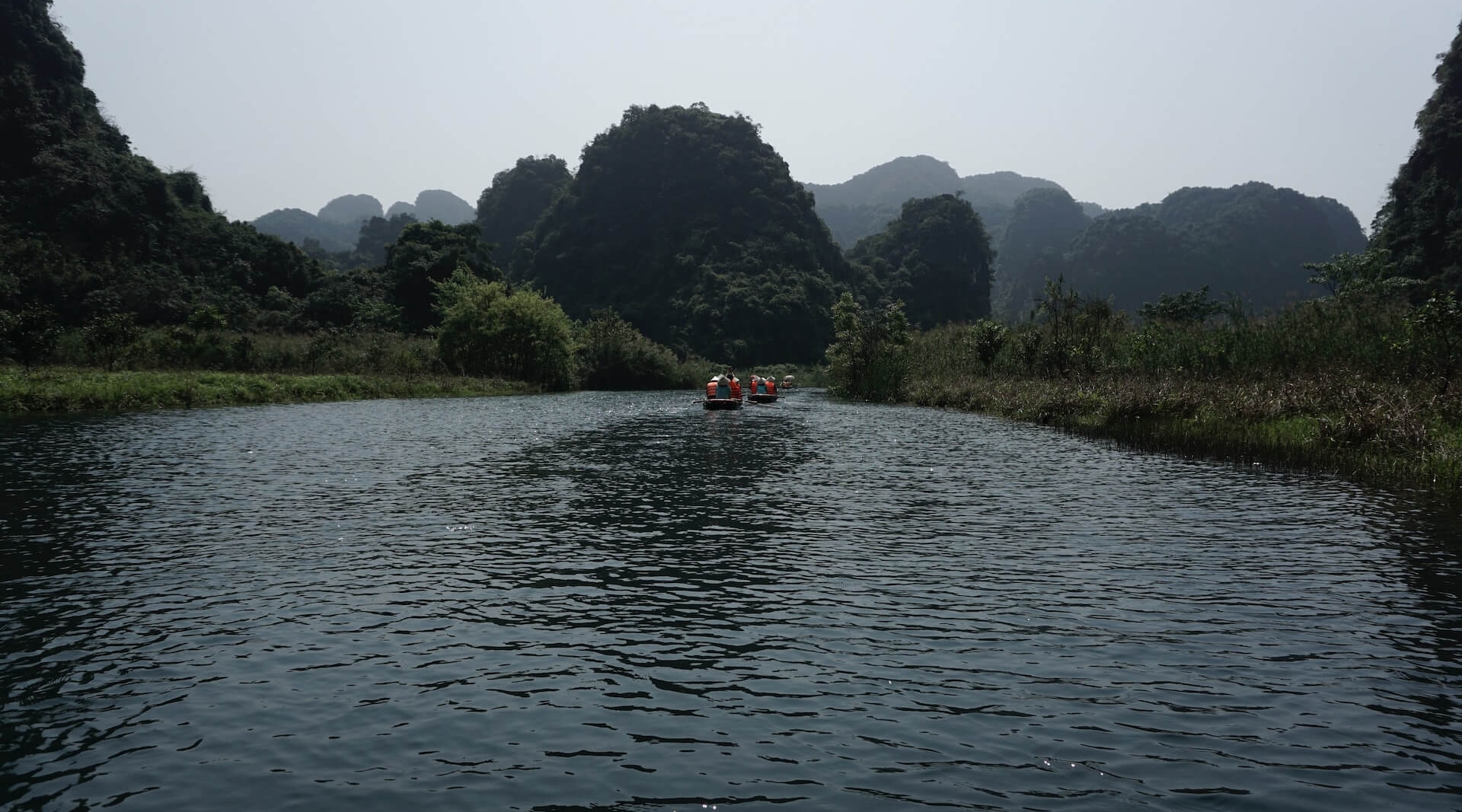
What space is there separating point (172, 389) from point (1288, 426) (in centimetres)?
5146

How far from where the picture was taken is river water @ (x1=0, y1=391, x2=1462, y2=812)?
709 cm

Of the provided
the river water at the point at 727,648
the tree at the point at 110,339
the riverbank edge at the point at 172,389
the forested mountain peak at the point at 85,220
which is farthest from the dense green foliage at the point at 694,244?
the river water at the point at 727,648

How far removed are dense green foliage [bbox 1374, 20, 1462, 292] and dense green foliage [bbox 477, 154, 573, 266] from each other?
140463 millimetres

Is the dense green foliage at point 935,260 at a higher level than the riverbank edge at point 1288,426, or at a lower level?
higher

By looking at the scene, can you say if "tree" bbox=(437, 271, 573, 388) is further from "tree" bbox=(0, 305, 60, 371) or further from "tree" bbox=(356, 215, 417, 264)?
"tree" bbox=(356, 215, 417, 264)

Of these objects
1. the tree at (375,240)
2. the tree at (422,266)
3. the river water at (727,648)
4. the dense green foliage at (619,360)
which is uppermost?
the tree at (375,240)

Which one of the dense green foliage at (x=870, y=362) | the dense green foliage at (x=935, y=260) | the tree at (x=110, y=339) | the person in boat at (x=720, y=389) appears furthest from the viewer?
the dense green foliage at (x=935, y=260)

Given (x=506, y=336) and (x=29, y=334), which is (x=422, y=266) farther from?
(x=29, y=334)

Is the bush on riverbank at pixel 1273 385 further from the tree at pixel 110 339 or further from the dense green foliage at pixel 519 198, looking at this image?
the dense green foliage at pixel 519 198

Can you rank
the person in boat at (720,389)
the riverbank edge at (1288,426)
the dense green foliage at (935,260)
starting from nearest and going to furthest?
the riverbank edge at (1288,426), the person in boat at (720,389), the dense green foliage at (935,260)

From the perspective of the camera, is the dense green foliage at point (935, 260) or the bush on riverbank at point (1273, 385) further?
the dense green foliage at point (935, 260)

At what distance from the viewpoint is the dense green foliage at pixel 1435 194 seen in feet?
243

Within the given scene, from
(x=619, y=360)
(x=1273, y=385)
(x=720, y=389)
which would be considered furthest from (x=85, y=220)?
(x=1273, y=385)

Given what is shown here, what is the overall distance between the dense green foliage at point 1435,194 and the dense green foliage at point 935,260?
8470 cm
